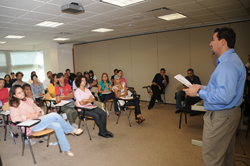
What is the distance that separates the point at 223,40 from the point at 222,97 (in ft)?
1.92

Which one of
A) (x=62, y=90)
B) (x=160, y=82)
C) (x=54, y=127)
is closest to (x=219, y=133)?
(x=54, y=127)

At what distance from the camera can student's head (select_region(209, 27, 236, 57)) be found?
1722mm

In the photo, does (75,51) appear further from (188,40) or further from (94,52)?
(188,40)

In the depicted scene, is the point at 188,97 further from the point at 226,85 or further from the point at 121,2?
the point at 226,85

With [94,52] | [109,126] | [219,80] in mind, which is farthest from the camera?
[94,52]

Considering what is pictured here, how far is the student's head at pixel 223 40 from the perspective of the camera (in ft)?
5.65

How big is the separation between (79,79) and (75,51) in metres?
7.40

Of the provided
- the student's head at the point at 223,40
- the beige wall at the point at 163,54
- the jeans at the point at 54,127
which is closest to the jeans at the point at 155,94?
the beige wall at the point at 163,54

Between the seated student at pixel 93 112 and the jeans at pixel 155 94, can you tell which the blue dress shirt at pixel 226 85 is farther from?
the jeans at pixel 155 94

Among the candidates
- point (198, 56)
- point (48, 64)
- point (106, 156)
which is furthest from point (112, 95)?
point (48, 64)

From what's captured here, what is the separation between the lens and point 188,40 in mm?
6801

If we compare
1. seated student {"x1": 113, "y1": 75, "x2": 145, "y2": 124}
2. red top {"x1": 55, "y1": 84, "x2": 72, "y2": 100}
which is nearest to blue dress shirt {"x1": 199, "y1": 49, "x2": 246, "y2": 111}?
seated student {"x1": 113, "y1": 75, "x2": 145, "y2": 124}

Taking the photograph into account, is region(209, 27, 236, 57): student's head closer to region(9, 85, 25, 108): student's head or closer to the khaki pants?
the khaki pants

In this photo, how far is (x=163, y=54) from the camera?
744 cm
